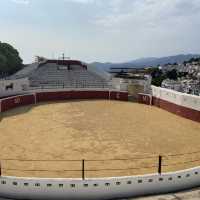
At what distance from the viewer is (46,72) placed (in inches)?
1403

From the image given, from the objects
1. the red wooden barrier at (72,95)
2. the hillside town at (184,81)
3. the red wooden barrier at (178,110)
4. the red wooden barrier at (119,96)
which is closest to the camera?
the red wooden barrier at (178,110)

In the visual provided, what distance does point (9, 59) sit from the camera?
183 feet

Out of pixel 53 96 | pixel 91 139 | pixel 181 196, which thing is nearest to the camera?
pixel 181 196

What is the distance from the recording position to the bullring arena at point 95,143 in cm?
837

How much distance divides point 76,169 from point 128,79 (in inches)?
704

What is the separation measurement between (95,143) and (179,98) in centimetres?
873

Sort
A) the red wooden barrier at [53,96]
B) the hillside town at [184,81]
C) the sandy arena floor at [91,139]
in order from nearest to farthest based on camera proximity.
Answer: the sandy arena floor at [91,139] → the red wooden barrier at [53,96] → the hillside town at [184,81]

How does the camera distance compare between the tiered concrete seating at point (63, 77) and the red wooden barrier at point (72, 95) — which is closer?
the red wooden barrier at point (72, 95)

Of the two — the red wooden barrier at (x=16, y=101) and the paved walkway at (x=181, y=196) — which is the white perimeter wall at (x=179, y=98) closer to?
the red wooden barrier at (x=16, y=101)

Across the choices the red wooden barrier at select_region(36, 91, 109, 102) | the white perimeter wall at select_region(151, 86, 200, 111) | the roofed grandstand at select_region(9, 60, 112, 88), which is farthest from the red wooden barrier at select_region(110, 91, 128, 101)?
the roofed grandstand at select_region(9, 60, 112, 88)

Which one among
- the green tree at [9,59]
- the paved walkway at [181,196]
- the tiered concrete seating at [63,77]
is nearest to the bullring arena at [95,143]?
the paved walkway at [181,196]

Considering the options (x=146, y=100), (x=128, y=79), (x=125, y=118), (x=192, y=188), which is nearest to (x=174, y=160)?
(x=192, y=188)

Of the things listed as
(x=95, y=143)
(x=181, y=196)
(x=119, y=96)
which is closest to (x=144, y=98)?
(x=119, y=96)

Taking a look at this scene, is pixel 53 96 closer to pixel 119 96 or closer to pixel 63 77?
pixel 119 96
